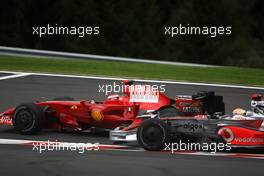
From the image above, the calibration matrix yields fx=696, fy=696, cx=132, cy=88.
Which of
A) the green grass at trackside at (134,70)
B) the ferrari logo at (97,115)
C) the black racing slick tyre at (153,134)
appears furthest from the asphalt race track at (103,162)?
the green grass at trackside at (134,70)

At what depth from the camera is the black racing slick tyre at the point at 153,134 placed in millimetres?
9555

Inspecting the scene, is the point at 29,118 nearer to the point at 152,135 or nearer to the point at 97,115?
the point at 97,115

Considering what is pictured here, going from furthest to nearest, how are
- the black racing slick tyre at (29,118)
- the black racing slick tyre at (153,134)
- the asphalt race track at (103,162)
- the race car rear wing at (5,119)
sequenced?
the race car rear wing at (5,119), the black racing slick tyre at (29,118), the black racing slick tyre at (153,134), the asphalt race track at (103,162)

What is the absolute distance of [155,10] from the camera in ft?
116

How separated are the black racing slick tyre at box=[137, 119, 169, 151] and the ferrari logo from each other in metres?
1.24

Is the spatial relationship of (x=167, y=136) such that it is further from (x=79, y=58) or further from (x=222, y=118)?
(x=79, y=58)

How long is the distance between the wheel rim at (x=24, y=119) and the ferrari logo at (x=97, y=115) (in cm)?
95

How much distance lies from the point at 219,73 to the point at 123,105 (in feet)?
29.3

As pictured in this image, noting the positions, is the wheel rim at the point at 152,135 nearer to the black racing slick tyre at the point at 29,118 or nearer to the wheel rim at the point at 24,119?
the black racing slick tyre at the point at 29,118

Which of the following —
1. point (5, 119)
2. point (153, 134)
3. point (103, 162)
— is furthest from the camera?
point (5, 119)

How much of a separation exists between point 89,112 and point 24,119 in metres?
1.02

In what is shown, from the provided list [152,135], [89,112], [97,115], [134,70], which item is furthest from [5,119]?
[134,70]

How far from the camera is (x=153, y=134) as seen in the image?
962 cm

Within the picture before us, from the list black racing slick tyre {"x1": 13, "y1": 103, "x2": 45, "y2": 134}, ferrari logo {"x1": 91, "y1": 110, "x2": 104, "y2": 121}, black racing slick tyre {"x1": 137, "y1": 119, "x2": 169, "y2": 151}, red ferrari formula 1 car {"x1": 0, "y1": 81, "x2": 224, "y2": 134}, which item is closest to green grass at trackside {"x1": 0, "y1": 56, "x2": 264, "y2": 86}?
red ferrari formula 1 car {"x1": 0, "y1": 81, "x2": 224, "y2": 134}
